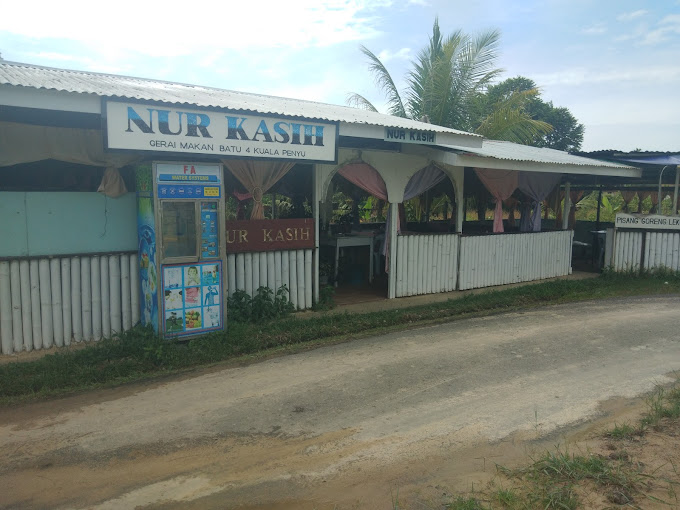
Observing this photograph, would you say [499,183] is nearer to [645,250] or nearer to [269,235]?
[645,250]

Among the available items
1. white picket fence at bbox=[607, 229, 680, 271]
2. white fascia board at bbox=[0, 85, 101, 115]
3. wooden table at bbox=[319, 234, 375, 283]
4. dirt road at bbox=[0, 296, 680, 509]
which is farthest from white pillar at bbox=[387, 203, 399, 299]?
white picket fence at bbox=[607, 229, 680, 271]

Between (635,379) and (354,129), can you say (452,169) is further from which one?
(635,379)

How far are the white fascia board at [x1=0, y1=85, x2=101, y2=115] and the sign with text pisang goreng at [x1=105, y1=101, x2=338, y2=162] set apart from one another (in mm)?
179

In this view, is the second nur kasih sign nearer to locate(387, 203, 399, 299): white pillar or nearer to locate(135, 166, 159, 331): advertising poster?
locate(135, 166, 159, 331): advertising poster

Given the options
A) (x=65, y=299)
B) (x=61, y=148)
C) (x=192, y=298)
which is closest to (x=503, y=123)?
(x=192, y=298)

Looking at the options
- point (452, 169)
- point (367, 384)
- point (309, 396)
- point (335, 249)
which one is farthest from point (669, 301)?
point (309, 396)

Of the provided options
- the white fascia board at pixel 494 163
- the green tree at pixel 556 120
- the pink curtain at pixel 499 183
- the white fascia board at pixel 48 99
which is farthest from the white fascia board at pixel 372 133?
the green tree at pixel 556 120

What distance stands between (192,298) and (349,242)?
189 inches

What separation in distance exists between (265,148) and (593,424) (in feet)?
16.2

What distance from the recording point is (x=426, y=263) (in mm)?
10406

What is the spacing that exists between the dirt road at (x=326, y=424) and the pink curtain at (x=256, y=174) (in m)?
2.80

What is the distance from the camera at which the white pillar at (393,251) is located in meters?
9.87

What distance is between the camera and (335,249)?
428 inches

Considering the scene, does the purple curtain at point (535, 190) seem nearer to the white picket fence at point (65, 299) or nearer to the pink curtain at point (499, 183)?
the pink curtain at point (499, 183)
